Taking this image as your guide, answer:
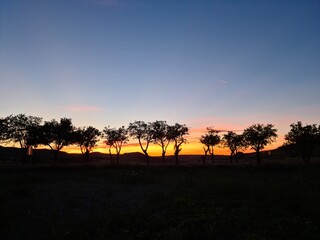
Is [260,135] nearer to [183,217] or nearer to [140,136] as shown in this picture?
[140,136]

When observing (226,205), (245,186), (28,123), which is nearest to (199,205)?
(226,205)

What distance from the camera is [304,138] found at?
67625 millimetres

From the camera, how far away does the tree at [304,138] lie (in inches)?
2616

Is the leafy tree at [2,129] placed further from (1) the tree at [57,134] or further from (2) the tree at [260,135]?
(2) the tree at [260,135]

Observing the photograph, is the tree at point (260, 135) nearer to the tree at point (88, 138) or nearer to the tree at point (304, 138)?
the tree at point (304, 138)

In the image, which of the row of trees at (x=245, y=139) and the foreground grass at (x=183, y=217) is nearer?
the foreground grass at (x=183, y=217)

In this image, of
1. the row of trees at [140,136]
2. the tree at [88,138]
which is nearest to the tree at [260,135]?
the row of trees at [140,136]

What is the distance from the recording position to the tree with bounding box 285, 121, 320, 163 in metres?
66.4

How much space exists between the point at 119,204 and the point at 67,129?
2306 inches

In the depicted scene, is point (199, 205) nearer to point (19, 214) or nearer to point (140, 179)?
point (19, 214)

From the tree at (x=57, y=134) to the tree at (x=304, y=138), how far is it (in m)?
57.2

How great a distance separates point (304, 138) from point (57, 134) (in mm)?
61793

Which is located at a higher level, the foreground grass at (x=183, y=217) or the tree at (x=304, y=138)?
the tree at (x=304, y=138)

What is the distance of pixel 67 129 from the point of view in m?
70.3
